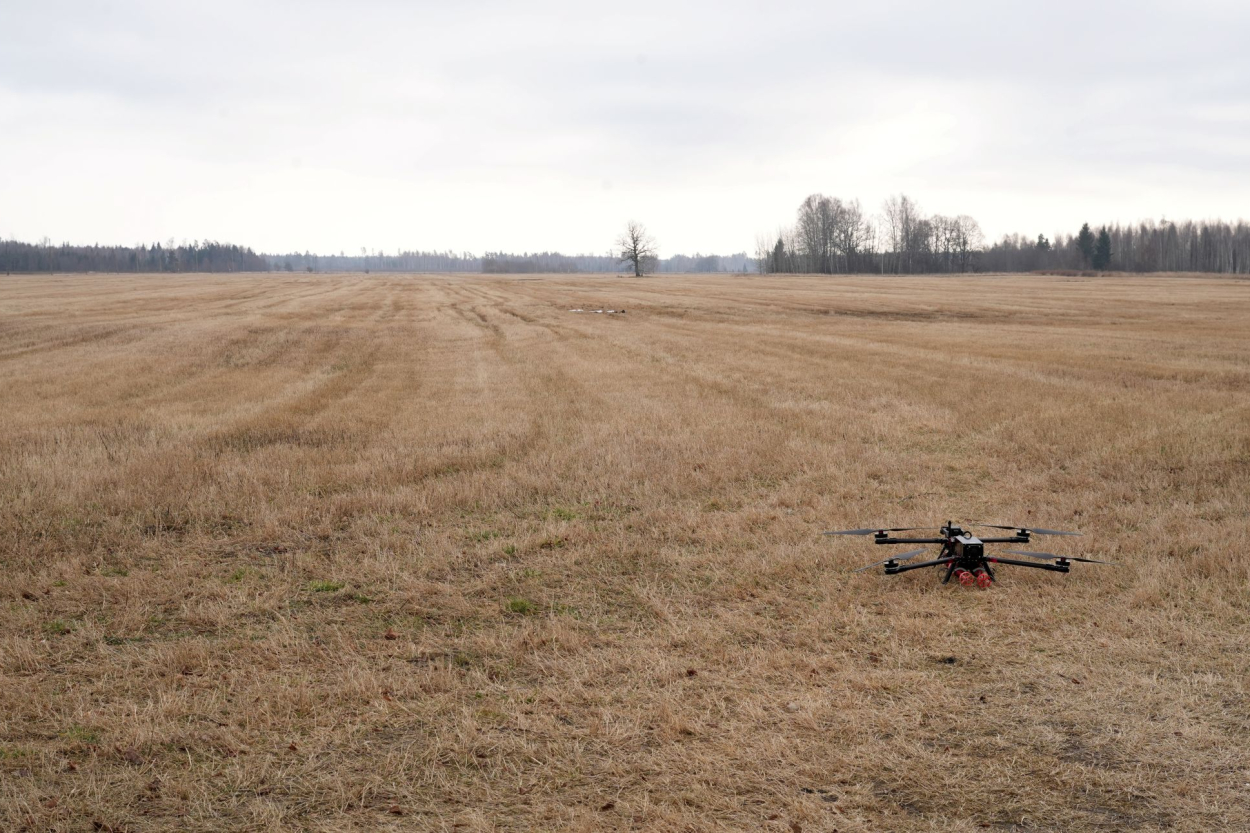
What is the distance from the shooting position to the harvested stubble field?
175 inches

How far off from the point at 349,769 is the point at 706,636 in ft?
8.59

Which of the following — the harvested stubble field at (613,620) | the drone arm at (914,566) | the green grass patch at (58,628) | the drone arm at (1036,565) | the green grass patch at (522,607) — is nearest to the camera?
the harvested stubble field at (613,620)

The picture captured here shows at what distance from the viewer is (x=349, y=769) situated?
463 cm

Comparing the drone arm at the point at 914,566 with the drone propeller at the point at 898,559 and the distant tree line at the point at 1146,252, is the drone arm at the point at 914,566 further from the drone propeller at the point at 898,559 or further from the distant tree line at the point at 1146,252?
the distant tree line at the point at 1146,252

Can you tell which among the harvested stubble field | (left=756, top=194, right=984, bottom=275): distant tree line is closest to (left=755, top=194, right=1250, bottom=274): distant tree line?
(left=756, top=194, right=984, bottom=275): distant tree line

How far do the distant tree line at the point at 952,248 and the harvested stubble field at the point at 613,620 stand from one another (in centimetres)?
13575

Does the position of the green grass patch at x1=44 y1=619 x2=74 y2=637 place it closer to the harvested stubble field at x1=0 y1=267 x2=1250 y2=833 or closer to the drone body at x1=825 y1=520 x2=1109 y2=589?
the harvested stubble field at x1=0 y1=267 x2=1250 y2=833

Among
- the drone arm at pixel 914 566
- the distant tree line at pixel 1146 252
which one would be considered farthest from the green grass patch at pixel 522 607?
the distant tree line at pixel 1146 252

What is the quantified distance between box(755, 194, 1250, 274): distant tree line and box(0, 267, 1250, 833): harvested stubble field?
445 ft

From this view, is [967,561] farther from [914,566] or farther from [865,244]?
[865,244]

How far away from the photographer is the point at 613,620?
21.6 ft

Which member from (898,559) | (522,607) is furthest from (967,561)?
(522,607)

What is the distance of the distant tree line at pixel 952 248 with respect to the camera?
13625cm

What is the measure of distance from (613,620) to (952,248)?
161 m
